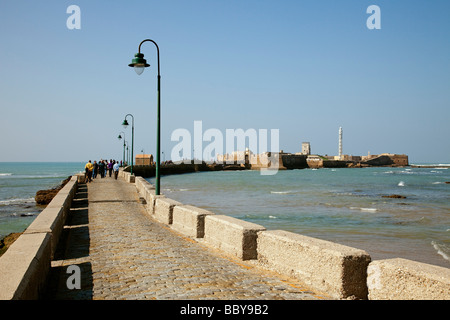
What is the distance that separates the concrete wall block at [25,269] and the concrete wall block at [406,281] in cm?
379

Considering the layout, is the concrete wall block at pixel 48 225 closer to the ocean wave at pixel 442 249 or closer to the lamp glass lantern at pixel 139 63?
the lamp glass lantern at pixel 139 63

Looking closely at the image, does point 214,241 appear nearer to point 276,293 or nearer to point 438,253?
point 276,293

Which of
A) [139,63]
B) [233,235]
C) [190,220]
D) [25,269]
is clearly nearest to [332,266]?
[233,235]

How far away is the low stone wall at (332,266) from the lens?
393 centimetres

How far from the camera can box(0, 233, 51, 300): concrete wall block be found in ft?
12.2

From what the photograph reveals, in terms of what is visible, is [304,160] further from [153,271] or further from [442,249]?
[153,271]

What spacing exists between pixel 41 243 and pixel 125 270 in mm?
1341

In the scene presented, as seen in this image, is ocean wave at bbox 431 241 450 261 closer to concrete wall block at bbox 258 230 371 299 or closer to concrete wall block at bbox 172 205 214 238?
concrete wall block at bbox 172 205 214 238

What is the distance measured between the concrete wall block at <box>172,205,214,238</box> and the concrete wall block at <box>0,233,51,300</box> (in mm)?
3583

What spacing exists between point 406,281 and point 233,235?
11.8ft

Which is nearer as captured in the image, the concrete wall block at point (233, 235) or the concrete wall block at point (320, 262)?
the concrete wall block at point (320, 262)

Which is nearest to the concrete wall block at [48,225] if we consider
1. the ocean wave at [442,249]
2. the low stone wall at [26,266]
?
the low stone wall at [26,266]

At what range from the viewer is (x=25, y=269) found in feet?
14.0

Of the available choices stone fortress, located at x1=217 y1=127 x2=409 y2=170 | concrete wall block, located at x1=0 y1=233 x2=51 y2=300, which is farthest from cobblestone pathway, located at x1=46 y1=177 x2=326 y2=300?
stone fortress, located at x1=217 y1=127 x2=409 y2=170
